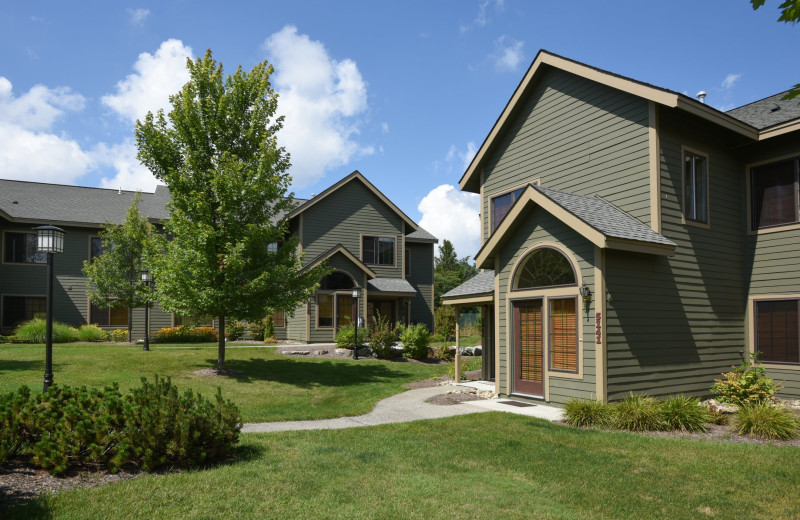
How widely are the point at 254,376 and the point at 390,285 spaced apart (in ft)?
43.4

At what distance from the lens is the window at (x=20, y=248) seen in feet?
83.5

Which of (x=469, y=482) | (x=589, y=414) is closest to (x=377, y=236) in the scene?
(x=589, y=414)

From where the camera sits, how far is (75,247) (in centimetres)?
2652

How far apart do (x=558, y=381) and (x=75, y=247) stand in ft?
81.2

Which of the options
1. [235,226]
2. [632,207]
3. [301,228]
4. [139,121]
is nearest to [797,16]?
[632,207]

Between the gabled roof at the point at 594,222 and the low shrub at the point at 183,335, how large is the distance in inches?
723

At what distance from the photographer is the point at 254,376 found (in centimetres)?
1550

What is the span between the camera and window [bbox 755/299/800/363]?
12000 mm

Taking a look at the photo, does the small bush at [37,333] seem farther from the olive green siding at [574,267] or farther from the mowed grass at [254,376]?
the olive green siding at [574,267]

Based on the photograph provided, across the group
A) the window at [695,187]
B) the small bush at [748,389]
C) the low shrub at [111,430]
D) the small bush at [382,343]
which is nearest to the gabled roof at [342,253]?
the small bush at [382,343]

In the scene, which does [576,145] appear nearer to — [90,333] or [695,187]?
[695,187]

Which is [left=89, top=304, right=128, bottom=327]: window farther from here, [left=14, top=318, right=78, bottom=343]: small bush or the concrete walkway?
the concrete walkway

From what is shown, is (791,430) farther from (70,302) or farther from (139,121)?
(70,302)

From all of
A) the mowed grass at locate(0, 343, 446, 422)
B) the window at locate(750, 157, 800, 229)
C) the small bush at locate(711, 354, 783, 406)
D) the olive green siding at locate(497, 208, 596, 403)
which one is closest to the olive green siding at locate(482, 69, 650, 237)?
the olive green siding at locate(497, 208, 596, 403)
